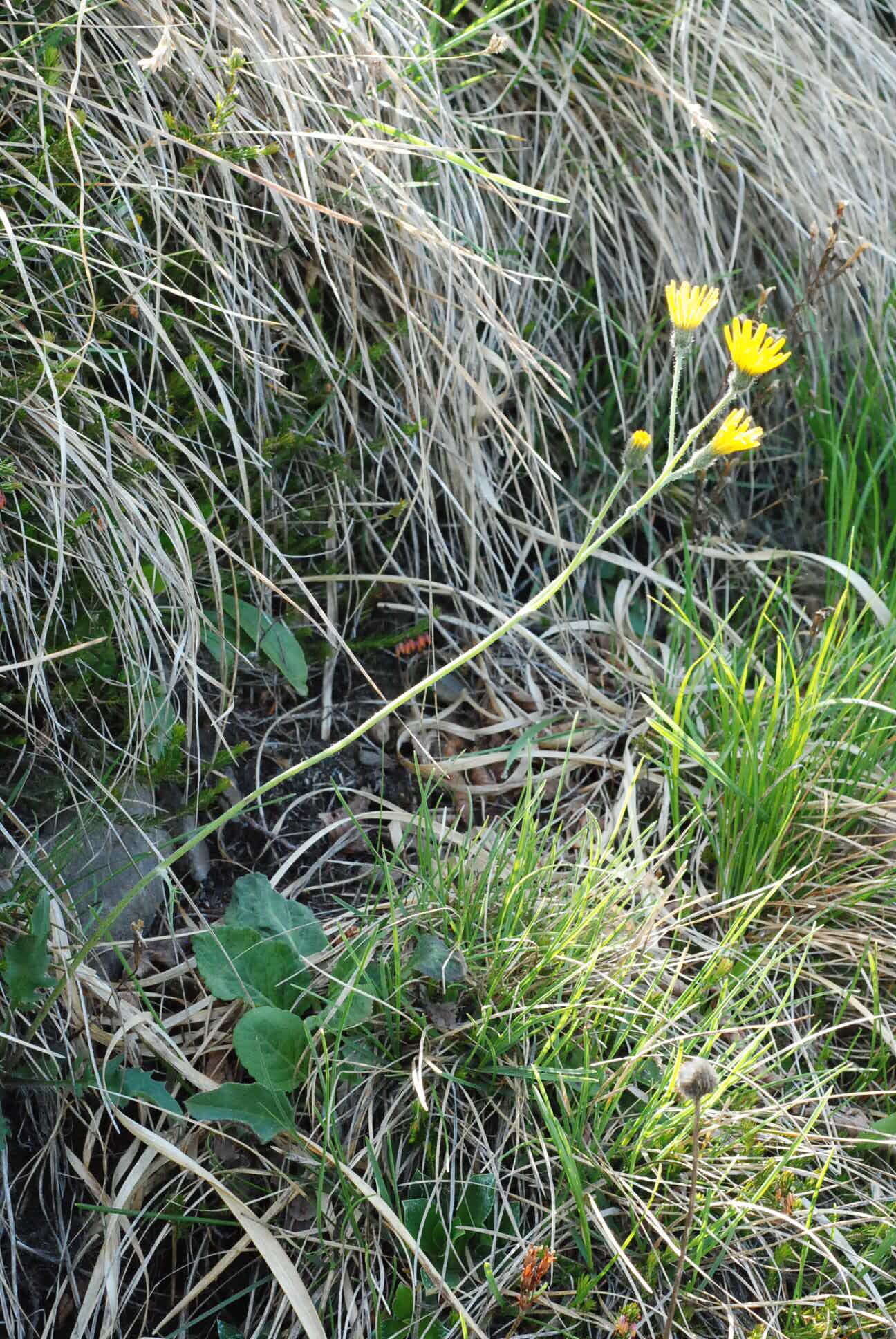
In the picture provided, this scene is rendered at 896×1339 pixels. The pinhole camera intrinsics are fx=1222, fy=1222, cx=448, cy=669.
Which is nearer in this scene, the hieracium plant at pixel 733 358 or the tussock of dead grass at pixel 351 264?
the hieracium plant at pixel 733 358

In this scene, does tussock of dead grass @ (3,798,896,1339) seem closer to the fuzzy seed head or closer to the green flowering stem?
the green flowering stem

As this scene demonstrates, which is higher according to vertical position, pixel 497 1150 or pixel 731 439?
pixel 731 439

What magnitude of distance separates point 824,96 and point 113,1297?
8.35 feet

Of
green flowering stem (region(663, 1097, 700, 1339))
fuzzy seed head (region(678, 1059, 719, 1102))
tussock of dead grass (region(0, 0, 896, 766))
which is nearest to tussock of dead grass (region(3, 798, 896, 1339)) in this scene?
green flowering stem (region(663, 1097, 700, 1339))

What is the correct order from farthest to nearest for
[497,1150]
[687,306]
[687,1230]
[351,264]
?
[351,264]
[497,1150]
[687,306]
[687,1230]

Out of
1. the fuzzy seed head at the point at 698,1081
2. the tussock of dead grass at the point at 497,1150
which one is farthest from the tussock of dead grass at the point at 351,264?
Result: the fuzzy seed head at the point at 698,1081

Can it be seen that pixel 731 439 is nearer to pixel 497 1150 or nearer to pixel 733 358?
pixel 733 358

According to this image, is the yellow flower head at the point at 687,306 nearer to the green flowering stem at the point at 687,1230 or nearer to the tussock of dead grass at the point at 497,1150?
the tussock of dead grass at the point at 497,1150

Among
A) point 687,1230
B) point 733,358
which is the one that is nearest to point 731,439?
point 733,358

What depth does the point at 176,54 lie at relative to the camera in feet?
5.99

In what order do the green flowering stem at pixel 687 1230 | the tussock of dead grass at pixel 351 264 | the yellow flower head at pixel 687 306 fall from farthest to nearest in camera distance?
1. the tussock of dead grass at pixel 351 264
2. the yellow flower head at pixel 687 306
3. the green flowering stem at pixel 687 1230

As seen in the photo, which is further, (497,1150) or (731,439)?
(497,1150)

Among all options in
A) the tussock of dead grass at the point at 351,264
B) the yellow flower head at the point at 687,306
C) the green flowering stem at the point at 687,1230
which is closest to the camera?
the green flowering stem at the point at 687,1230

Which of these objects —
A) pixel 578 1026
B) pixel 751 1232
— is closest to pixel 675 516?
pixel 578 1026
